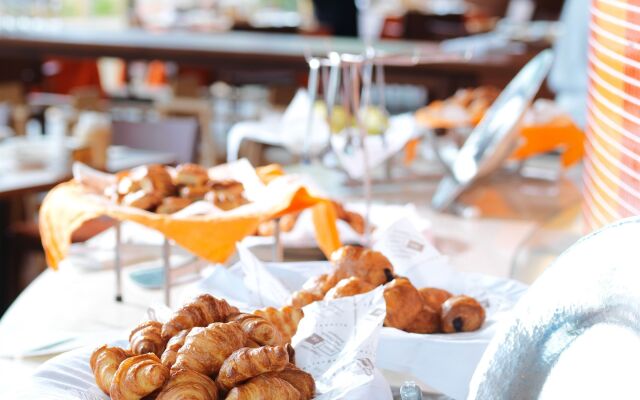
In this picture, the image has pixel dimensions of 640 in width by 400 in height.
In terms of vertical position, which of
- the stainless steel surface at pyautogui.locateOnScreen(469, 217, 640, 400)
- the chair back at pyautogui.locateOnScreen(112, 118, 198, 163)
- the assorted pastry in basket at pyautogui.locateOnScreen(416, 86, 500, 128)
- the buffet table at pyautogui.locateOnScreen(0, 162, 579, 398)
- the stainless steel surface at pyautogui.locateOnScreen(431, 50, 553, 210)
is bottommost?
the chair back at pyautogui.locateOnScreen(112, 118, 198, 163)

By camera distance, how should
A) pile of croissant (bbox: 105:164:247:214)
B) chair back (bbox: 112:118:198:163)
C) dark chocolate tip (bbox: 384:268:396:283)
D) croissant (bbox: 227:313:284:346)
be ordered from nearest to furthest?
croissant (bbox: 227:313:284:346), dark chocolate tip (bbox: 384:268:396:283), pile of croissant (bbox: 105:164:247:214), chair back (bbox: 112:118:198:163)

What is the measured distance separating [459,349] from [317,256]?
0.69m

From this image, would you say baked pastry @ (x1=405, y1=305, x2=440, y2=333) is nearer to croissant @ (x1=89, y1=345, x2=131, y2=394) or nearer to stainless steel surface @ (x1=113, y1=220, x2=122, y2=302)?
croissant @ (x1=89, y1=345, x2=131, y2=394)

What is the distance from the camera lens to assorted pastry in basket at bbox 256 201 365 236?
5.59 ft

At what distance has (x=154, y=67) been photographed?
8938 millimetres

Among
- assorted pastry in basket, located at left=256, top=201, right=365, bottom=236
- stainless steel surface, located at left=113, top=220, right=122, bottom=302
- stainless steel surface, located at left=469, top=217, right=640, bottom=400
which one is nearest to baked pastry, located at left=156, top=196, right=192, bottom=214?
stainless steel surface, located at left=113, top=220, right=122, bottom=302

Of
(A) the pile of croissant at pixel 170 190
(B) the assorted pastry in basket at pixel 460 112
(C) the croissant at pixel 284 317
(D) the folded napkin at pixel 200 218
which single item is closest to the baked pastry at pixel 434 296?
(C) the croissant at pixel 284 317

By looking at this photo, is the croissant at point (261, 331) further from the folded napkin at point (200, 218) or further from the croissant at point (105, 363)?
the folded napkin at point (200, 218)

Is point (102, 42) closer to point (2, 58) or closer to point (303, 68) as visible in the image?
point (2, 58)

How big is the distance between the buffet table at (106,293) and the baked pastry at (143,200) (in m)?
0.14

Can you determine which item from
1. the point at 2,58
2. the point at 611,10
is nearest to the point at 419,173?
the point at 611,10

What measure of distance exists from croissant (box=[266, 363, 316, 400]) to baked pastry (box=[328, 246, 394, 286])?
0.29 m

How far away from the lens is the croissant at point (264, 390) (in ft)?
2.62

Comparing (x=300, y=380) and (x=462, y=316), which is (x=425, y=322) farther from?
(x=300, y=380)
